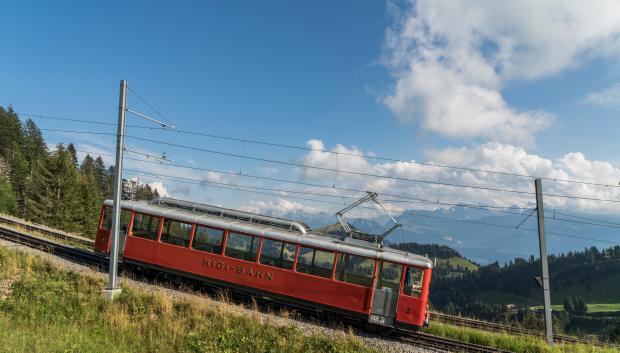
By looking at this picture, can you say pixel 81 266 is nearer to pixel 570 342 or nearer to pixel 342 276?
pixel 342 276

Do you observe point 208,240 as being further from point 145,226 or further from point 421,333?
point 421,333

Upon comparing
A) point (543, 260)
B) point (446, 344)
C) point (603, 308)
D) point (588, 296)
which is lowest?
point (603, 308)

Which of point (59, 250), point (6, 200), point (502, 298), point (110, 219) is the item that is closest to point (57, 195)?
point (6, 200)

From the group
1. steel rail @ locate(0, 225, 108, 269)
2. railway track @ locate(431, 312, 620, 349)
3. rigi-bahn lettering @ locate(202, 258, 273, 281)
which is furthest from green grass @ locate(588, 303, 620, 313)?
steel rail @ locate(0, 225, 108, 269)

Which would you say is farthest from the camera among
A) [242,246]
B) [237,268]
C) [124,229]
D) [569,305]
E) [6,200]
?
[569,305]

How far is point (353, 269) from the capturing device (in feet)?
51.3

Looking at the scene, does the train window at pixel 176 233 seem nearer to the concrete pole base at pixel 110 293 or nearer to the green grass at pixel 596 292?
the concrete pole base at pixel 110 293

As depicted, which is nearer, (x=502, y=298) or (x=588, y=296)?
(x=502, y=298)

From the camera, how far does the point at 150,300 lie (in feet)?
45.1

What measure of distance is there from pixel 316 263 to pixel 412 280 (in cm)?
373

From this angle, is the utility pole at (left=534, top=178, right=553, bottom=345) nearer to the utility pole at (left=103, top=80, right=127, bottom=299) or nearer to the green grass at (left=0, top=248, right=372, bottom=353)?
the green grass at (left=0, top=248, right=372, bottom=353)

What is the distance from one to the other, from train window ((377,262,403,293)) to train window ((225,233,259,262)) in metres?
5.15

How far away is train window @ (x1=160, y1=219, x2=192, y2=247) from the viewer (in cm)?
1756

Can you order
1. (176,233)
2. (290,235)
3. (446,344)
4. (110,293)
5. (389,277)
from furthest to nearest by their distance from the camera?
(176,233) < (290,235) < (389,277) < (446,344) < (110,293)
